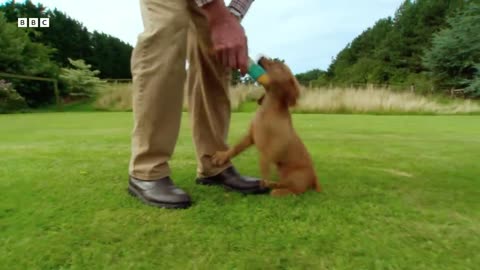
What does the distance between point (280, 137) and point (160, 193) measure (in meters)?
0.49

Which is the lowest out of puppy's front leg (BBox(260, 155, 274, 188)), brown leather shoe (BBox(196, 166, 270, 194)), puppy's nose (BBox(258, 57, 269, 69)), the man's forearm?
brown leather shoe (BBox(196, 166, 270, 194))

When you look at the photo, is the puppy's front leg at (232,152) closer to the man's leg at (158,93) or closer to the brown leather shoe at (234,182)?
the brown leather shoe at (234,182)

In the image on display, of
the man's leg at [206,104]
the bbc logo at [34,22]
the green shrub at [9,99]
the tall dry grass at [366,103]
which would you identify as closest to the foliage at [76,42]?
the bbc logo at [34,22]

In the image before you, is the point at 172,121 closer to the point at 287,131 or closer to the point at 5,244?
the point at 287,131

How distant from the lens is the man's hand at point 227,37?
1.53 metres

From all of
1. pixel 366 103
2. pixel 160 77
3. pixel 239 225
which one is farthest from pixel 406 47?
pixel 239 225

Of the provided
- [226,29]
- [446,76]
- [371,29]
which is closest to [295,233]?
[226,29]

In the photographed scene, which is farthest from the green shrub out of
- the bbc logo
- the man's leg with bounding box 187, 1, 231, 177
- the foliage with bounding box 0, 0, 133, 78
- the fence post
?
the man's leg with bounding box 187, 1, 231, 177

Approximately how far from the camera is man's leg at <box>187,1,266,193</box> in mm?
1851

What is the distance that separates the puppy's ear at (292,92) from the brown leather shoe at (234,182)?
37 cm

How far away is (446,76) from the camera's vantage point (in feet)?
87.0

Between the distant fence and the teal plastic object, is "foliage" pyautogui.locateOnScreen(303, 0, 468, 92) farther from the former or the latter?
the teal plastic object

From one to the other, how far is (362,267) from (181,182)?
1056 mm

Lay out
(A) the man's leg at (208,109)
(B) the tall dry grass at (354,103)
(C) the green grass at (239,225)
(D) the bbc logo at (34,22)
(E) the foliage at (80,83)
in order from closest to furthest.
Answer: (C) the green grass at (239,225), (A) the man's leg at (208,109), (B) the tall dry grass at (354,103), (E) the foliage at (80,83), (D) the bbc logo at (34,22)
